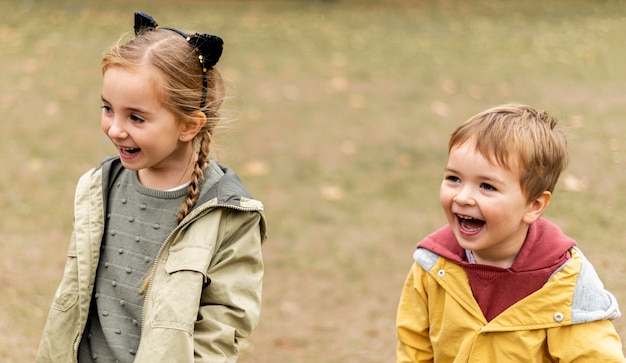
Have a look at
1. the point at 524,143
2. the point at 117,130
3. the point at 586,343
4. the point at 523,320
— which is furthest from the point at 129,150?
the point at 586,343

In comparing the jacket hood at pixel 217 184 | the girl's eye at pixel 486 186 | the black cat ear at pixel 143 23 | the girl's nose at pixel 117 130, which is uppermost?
the black cat ear at pixel 143 23

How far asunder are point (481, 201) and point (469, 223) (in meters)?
0.10

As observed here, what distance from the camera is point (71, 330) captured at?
8.96ft

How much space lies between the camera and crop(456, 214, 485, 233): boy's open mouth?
2.60 metres

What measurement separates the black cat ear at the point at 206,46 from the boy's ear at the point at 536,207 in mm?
1061

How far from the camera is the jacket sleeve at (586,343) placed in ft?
8.34

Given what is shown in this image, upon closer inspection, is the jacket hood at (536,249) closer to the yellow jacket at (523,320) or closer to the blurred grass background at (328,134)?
the yellow jacket at (523,320)

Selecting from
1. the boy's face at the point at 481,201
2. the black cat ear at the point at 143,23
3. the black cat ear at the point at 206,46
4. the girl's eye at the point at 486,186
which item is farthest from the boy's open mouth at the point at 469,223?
the black cat ear at the point at 143,23

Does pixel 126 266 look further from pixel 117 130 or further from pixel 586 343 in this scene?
pixel 586 343

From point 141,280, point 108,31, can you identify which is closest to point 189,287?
point 141,280

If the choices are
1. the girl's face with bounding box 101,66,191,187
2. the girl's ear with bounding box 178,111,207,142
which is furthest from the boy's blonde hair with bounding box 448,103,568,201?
the girl's face with bounding box 101,66,191,187

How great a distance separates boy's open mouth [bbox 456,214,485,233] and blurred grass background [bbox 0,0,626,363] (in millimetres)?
543

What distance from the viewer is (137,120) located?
8.59 feet

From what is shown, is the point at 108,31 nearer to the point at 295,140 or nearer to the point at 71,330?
the point at 295,140
